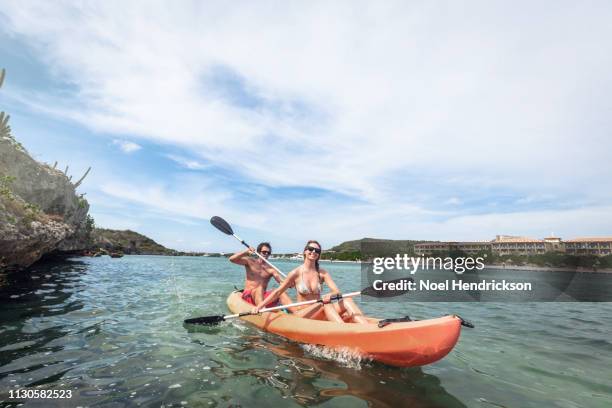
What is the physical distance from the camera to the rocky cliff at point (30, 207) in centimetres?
1309

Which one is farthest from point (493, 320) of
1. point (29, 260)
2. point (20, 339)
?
point (29, 260)

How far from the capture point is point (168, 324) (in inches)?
315

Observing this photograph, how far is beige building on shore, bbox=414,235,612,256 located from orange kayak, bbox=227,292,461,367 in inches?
4580

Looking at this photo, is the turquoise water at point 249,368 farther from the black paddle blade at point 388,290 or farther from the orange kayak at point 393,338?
the black paddle blade at point 388,290

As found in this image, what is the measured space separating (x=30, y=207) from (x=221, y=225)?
1126cm

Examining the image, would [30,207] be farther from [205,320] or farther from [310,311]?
[310,311]

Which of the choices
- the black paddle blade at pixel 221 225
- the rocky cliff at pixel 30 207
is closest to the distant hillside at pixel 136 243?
the rocky cliff at pixel 30 207

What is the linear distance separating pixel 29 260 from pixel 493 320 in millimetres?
21569

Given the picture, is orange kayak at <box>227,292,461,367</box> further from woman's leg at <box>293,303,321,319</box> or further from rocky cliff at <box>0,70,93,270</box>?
rocky cliff at <box>0,70,93,270</box>

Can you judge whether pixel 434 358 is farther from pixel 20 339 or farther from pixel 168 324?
pixel 20 339

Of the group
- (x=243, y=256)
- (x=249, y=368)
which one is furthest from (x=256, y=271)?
(x=249, y=368)

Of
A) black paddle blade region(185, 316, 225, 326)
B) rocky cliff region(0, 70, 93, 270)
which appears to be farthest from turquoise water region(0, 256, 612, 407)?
rocky cliff region(0, 70, 93, 270)

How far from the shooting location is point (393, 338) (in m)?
4.97

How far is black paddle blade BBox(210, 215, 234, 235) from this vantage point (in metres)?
12.2
